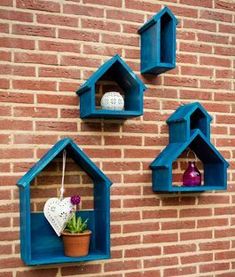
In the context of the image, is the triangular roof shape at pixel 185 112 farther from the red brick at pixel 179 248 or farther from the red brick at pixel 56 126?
the red brick at pixel 179 248

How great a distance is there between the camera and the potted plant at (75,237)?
182cm

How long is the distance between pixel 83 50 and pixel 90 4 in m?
0.22

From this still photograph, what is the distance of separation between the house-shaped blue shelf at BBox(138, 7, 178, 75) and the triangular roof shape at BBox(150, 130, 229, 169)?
→ 13.9 inches

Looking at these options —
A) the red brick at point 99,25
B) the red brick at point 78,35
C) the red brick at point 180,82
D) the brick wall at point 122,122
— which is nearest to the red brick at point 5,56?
the brick wall at point 122,122

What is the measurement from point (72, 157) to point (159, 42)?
65 cm

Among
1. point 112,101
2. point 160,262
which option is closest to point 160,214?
point 160,262

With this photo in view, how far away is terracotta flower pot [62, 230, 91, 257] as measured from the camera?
1817mm

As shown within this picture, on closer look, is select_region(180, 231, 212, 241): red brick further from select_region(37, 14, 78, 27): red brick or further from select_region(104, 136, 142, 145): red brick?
select_region(37, 14, 78, 27): red brick

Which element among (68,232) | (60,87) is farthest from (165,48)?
(68,232)

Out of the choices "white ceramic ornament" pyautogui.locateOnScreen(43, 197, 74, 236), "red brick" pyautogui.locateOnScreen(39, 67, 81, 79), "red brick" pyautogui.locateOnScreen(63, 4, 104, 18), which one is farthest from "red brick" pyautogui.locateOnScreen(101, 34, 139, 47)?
"white ceramic ornament" pyautogui.locateOnScreen(43, 197, 74, 236)

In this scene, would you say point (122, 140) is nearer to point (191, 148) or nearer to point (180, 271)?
point (191, 148)

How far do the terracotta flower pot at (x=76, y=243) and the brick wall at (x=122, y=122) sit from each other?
16cm

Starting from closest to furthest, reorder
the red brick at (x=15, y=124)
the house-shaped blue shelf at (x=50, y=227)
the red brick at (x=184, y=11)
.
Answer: the house-shaped blue shelf at (x=50, y=227), the red brick at (x=15, y=124), the red brick at (x=184, y=11)

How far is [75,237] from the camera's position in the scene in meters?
1.81
